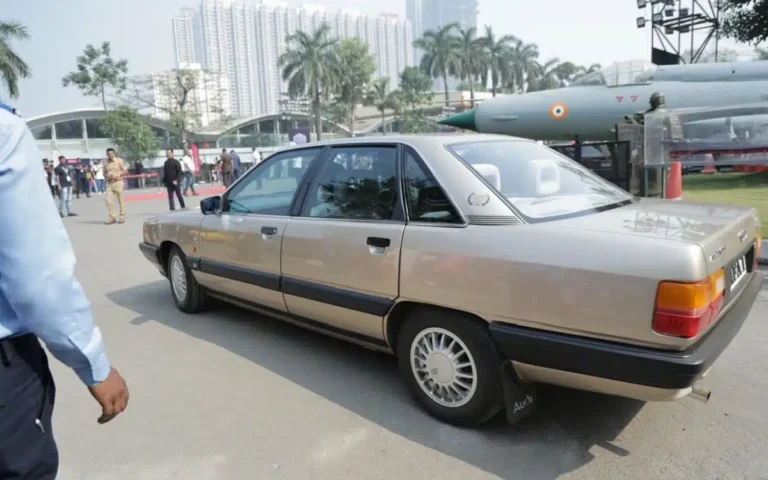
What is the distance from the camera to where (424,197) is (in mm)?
3219

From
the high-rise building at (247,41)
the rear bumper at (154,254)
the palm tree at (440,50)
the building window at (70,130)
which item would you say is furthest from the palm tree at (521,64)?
the rear bumper at (154,254)

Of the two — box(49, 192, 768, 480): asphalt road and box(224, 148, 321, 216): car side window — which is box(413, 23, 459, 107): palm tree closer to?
box(224, 148, 321, 216): car side window

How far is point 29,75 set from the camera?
32781mm

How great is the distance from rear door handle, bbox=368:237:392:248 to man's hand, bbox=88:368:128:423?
1.81 metres

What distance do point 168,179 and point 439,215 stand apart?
11.9 metres

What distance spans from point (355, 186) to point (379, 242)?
0.57 metres

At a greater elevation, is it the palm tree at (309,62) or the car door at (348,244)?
the palm tree at (309,62)

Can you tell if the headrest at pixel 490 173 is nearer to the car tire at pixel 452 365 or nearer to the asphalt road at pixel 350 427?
the car tire at pixel 452 365

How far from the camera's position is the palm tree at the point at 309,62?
177 feet

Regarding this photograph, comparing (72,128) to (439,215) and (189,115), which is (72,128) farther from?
(439,215)

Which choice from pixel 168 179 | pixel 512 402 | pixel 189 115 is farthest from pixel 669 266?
pixel 189 115

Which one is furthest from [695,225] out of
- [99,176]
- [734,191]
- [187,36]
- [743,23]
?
[187,36]

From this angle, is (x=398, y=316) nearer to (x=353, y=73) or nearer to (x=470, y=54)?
(x=353, y=73)

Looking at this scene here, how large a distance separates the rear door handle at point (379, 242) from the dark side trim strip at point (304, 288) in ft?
0.98
